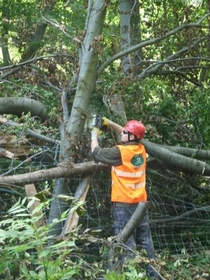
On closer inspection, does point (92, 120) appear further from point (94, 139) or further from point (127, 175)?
point (127, 175)

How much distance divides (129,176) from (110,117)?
3.79 feet

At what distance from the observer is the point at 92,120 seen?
248 inches

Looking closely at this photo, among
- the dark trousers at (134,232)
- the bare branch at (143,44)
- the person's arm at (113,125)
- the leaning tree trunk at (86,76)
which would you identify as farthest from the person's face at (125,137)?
the bare branch at (143,44)

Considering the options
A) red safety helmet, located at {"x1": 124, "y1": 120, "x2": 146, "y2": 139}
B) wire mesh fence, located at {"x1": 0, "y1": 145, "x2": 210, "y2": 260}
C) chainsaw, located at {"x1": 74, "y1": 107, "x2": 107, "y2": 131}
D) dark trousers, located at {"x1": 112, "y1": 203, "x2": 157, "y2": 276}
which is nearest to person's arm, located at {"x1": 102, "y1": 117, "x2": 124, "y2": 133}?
chainsaw, located at {"x1": 74, "y1": 107, "x2": 107, "y2": 131}

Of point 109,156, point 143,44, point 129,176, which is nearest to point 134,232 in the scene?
point 129,176

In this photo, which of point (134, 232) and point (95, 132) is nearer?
point (134, 232)

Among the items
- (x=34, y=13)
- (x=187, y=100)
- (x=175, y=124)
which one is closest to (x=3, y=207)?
(x=175, y=124)

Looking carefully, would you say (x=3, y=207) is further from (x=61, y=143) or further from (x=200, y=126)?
(x=200, y=126)

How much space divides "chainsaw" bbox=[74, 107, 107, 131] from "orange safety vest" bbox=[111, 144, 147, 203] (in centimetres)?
42

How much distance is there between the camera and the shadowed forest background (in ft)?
20.1

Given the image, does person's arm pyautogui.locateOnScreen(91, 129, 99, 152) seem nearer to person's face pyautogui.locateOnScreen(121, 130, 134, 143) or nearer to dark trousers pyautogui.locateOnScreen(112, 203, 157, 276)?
person's face pyautogui.locateOnScreen(121, 130, 134, 143)

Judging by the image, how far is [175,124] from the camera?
297 inches

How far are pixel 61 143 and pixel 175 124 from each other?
1872 mm

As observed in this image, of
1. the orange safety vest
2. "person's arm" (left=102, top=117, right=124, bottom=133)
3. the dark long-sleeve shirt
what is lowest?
the orange safety vest
